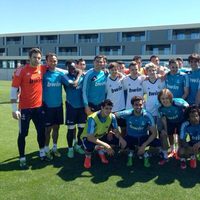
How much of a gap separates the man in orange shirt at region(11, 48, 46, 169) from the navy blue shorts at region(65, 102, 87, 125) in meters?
0.78

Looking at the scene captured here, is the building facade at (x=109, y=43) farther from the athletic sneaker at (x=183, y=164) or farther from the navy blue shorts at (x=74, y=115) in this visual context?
the athletic sneaker at (x=183, y=164)

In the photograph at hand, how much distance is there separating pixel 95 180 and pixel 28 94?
6.65 feet

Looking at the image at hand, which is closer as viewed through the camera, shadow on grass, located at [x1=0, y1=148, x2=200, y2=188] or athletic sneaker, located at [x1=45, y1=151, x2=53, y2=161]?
shadow on grass, located at [x1=0, y1=148, x2=200, y2=188]

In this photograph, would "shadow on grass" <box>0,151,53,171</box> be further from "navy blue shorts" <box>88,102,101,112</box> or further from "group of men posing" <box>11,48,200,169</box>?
"navy blue shorts" <box>88,102,101,112</box>

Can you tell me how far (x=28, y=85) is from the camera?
6082 millimetres

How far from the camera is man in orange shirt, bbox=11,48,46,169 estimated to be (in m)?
5.98

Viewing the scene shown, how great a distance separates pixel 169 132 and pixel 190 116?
688 millimetres

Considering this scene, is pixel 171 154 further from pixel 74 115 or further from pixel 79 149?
pixel 74 115

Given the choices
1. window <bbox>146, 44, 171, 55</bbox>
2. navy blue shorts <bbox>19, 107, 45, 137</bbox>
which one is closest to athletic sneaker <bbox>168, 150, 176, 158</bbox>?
navy blue shorts <bbox>19, 107, 45, 137</bbox>

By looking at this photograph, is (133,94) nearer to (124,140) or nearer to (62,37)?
(124,140)

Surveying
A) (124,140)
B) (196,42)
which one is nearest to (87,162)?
(124,140)

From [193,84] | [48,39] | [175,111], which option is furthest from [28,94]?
[48,39]

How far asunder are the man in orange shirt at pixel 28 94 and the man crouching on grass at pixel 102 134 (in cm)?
100

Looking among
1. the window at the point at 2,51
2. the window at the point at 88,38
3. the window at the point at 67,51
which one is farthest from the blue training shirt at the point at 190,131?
the window at the point at 2,51
